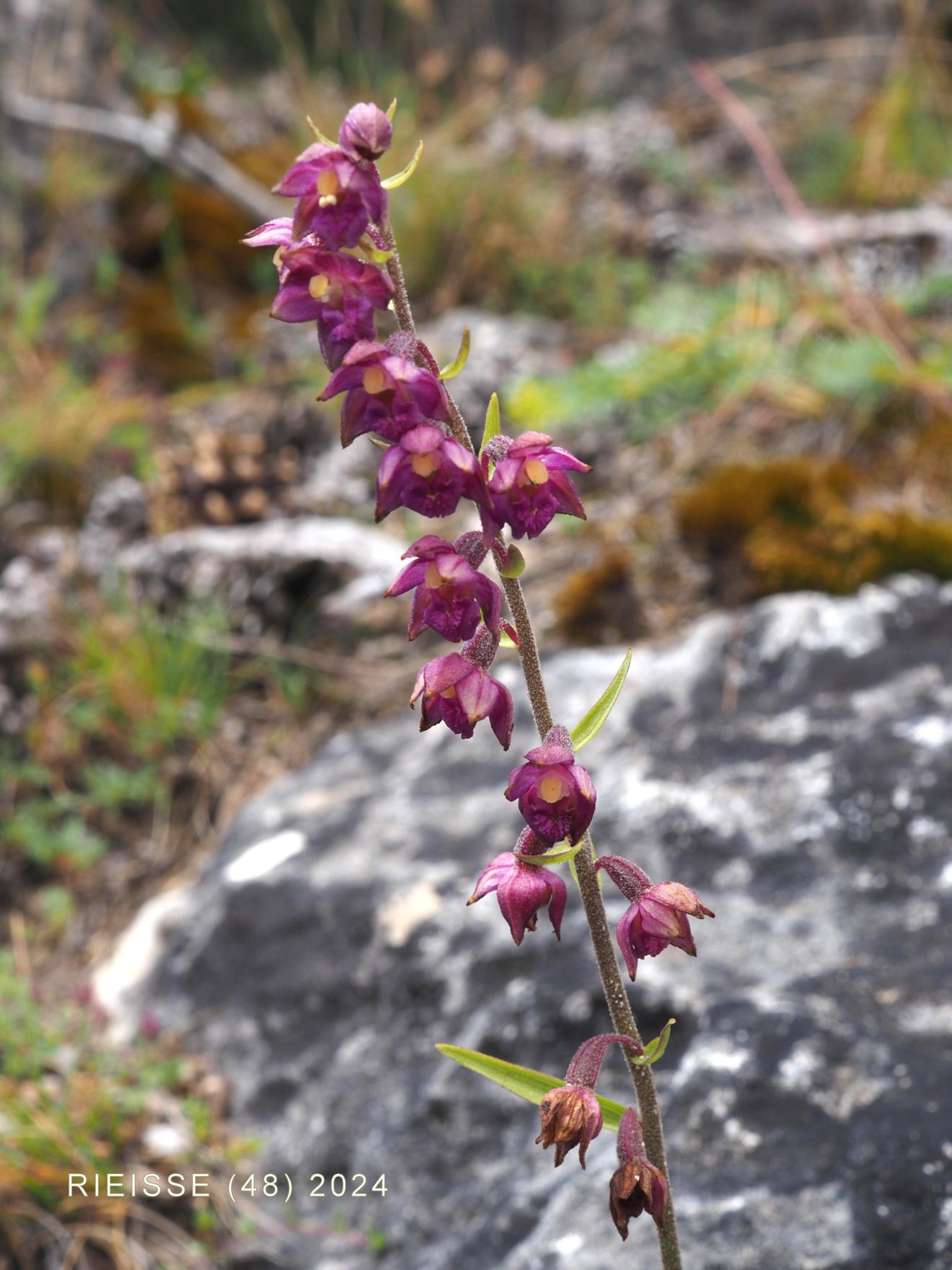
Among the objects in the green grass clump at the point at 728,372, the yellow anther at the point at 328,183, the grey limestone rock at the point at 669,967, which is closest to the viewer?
the yellow anther at the point at 328,183

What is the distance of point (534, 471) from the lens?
1.11 metres

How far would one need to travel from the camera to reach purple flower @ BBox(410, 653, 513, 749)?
45.9 inches

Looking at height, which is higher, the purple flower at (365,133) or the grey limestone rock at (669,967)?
the purple flower at (365,133)

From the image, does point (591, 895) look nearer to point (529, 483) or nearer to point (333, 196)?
point (529, 483)

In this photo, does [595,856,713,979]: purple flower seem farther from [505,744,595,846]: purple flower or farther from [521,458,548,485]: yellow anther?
[521,458,548,485]: yellow anther

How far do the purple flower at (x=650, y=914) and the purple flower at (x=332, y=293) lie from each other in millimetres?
639

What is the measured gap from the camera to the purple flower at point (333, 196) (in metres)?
1.02

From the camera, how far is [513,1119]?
1.92 meters

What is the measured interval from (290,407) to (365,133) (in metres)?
3.45

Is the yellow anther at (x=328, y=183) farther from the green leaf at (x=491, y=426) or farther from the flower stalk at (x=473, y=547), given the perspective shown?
the green leaf at (x=491, y=426)

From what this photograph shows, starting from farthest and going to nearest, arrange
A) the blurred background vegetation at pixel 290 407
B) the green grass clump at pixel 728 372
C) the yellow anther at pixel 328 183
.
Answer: the green grass clump at pixel 728 372
the blurred background vegetation at pixel 290 407
the yellow anther at pixel 328 183

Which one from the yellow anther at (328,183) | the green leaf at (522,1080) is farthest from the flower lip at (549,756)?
the yellow anther at (328,183)

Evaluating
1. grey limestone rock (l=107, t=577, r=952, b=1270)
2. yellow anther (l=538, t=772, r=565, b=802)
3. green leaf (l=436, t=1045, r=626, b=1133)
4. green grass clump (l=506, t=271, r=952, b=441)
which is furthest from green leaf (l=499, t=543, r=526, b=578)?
green grass clump (l=506, t=271, r=952, b=441)

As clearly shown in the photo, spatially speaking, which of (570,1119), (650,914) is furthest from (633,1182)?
(650,914)
